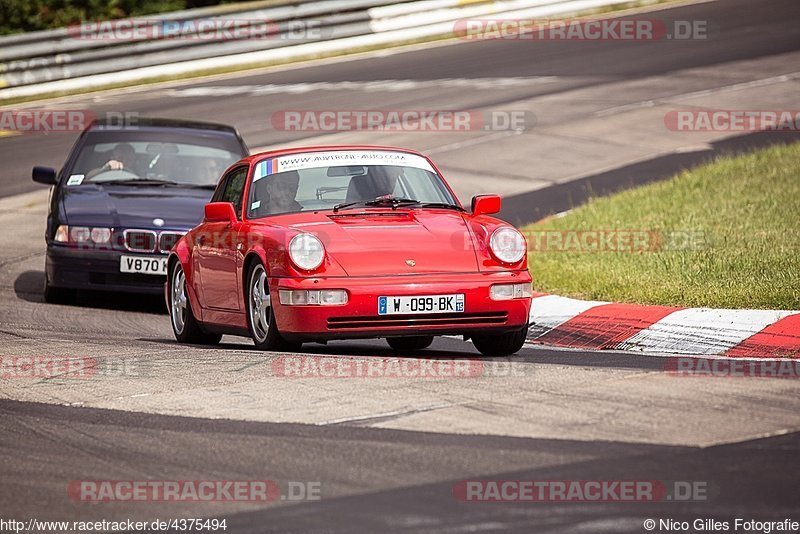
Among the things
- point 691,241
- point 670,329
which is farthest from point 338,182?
point 691,241

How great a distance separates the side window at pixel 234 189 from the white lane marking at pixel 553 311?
2.25m

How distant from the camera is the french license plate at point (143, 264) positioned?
1203cm

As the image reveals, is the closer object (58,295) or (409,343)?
(409,343)

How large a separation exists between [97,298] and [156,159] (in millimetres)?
1373

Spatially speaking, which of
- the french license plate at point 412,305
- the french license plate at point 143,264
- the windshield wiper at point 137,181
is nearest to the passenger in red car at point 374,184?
the french license plate at point 412,305

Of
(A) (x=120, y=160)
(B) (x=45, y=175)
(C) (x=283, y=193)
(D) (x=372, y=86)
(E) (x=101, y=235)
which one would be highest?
(D) (x=372, y=86)

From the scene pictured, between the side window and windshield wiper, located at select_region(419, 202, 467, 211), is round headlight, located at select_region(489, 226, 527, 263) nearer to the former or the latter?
windshield wiper, located at select_region(419, 202, 467, 211)

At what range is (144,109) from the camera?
2400 centimetres

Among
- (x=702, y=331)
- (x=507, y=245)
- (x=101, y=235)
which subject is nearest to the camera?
(x=507, y=245)

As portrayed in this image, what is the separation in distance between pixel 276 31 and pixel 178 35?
86.1 inches

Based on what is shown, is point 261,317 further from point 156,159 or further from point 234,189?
point 156,159

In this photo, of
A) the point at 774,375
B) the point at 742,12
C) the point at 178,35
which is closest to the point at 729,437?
the point at 774,375

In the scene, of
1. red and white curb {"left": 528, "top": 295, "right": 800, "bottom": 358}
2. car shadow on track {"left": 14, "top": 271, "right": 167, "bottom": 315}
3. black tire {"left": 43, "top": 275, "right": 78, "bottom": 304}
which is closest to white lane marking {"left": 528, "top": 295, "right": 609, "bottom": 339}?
red and white curb {"left": 528, "top": 295, "right": 800, "bottom": 358}

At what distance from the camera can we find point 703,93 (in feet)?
76.6
